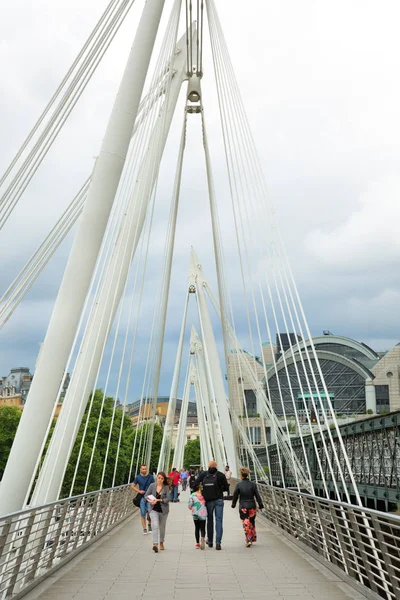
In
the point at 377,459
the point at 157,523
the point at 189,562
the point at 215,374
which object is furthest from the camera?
the point at 377,459

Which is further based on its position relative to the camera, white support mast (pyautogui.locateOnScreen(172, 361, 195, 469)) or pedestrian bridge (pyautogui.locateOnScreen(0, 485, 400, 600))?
white support mast (pyautogui.locateOnScreen(172, 361, 195, 469))

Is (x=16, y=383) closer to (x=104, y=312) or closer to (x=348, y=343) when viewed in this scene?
(x=348, y=343)

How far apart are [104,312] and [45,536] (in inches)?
199

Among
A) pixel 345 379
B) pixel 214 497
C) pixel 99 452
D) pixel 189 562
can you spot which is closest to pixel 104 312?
pixel 214 497

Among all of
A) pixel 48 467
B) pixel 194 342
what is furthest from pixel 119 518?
pixel 194 342

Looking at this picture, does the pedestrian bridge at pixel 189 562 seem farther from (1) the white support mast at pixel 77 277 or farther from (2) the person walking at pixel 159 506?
(1) the white support mast at pixel 77 277

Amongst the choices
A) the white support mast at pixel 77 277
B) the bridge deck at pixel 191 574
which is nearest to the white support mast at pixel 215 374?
the bridge deck at pixel 191 574

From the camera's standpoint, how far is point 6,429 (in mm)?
62625

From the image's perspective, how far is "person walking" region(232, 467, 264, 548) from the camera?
12.0 m

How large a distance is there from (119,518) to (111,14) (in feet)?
37.4

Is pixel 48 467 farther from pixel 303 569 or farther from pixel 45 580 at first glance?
pixel 303 569

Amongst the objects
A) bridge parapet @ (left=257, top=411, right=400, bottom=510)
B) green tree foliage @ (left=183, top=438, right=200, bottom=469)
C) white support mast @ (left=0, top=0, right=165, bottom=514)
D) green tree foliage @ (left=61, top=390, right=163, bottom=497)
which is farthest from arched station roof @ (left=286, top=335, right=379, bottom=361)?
white support mast @ (left=0, top=0, right=165, bottom=514)

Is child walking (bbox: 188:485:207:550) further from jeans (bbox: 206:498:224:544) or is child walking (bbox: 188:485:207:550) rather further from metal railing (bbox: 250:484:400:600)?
metal railing (bbox: 250:484:400:600)

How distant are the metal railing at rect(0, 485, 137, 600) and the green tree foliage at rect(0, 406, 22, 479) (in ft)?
150
